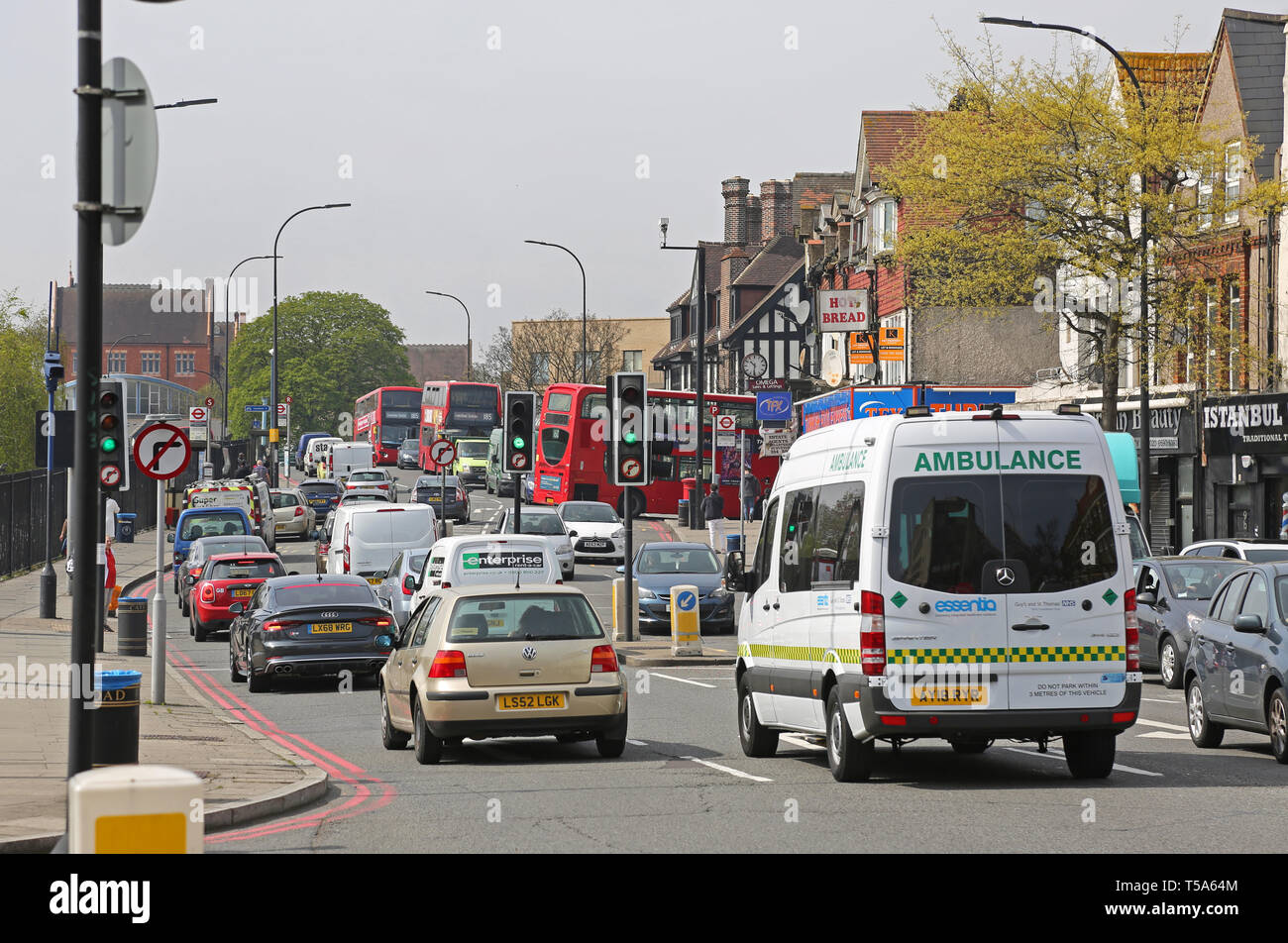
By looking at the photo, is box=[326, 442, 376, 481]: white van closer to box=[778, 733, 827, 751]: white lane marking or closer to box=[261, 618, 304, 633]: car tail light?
box=[261, 618, 304, 633]: car tail light

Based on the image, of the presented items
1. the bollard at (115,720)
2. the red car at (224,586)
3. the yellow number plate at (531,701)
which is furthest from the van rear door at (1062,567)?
the red car at (224,586)

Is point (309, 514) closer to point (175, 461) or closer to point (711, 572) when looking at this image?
point (711, 572)

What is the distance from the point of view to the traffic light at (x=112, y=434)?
17920 millimetres

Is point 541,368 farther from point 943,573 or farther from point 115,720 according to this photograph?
point 943,573

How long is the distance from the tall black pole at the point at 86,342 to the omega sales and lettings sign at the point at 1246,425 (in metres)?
31.2

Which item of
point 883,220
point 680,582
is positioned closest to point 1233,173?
point 680,582

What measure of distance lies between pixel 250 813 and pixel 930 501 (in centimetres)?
498

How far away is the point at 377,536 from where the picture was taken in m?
32.3

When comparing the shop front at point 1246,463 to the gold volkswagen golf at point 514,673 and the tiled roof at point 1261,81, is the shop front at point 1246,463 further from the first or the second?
the gold volkswagen golf at point 514,673

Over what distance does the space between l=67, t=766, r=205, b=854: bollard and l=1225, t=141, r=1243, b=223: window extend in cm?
3161

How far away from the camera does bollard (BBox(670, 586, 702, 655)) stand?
84.4 feet

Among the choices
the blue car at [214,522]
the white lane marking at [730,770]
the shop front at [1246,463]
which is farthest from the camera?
the blue car at [214,522]

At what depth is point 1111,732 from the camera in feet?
41.3

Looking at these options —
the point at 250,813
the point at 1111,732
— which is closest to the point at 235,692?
the point at 250,813
